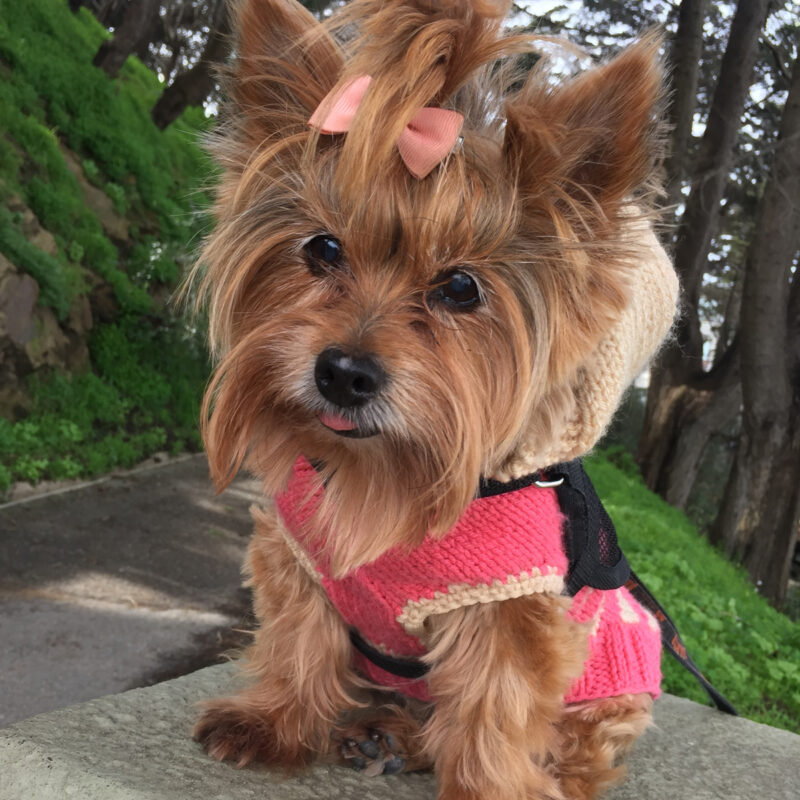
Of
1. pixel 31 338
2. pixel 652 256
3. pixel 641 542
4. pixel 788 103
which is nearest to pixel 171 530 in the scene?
pixel 31 338

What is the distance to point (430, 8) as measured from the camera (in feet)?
5.59

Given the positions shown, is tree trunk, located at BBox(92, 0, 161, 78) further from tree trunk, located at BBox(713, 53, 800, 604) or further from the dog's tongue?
the dog's tongue

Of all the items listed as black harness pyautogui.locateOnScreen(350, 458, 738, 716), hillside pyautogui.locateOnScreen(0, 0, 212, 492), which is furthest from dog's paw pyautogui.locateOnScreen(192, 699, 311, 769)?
hillside pyautogui.locateOnScreen(0, 0, 212, 492)

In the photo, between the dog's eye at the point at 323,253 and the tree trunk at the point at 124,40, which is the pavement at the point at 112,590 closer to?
the dog's eye at the point at 323,253

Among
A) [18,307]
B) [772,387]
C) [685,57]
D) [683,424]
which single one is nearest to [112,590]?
[18,307]

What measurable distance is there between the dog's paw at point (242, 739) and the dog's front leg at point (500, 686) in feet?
1.33

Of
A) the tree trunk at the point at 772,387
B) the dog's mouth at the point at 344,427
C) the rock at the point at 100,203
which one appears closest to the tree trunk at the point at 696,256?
the tree trunk at the point at 772,387

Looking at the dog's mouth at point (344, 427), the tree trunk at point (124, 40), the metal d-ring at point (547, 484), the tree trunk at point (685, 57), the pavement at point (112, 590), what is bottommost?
the pavement at point (112, 590)

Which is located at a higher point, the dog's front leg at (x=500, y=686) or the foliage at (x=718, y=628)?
the dog's front leg at (x=500, y=686)

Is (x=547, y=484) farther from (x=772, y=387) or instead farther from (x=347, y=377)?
(x=772, y=387)

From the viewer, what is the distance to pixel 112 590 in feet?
16.3

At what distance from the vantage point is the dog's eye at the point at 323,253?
6.09 feet

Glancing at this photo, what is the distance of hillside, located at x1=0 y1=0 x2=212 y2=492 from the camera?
20.8 ft

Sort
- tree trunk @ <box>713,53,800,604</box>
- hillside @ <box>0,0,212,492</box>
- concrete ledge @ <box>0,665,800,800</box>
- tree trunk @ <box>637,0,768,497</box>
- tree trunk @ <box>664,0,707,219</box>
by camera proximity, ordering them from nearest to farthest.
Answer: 1. concrete ledge @ <box>0,665,800,800</box>
2. hillside @ <box>0,0,212,492</box>
3. tree trunk @ <box>713,53,800,604</box>
4. tree trunk @ <box>664,0,707,219</box>
5. tree trunk @ <box>637,0,768,497</box>
